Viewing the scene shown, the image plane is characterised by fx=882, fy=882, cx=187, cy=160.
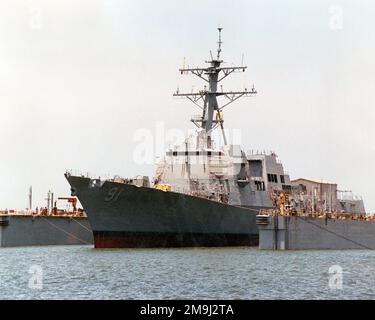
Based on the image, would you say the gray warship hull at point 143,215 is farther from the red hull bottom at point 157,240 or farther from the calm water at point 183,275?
the calm water at point 183,275

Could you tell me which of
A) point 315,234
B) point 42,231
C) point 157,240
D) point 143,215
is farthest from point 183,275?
point 42,231

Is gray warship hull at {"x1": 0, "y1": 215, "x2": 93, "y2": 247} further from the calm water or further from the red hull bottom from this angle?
the red hull bottom

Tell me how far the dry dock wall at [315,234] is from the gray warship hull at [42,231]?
54.8ft

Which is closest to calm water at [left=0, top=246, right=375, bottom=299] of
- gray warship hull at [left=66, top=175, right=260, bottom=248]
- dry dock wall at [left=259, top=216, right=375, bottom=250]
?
gray warship hull at [left=66, top=175, right=260, bottom=248]

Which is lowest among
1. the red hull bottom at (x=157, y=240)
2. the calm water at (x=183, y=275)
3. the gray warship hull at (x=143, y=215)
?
the calm water at (x=183, y=275)

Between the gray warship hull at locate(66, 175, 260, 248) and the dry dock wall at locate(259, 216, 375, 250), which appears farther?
the dry dock wall at locate(259, 216, 375, 250)

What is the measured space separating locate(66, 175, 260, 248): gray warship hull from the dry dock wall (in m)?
3.12

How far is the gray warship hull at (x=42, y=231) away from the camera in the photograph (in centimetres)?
5284

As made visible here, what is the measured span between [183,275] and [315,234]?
61.6 feet

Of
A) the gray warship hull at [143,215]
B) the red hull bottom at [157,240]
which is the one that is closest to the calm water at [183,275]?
the red hull bottom at [157,240]

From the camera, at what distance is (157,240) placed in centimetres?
4381

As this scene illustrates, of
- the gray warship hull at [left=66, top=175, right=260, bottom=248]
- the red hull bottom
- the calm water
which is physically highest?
the gray warship hull at [left=66, top=175, right=260, bottom=248]

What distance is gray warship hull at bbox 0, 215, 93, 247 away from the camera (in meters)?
52.8
